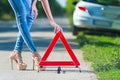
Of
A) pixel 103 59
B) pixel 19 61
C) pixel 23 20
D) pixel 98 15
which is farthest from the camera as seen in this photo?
pixel 98 15

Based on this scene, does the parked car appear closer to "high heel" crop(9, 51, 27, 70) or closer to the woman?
the woman

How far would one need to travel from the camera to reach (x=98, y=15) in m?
19.0

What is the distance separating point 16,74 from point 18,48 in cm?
79

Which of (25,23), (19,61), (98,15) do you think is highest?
(25,23)

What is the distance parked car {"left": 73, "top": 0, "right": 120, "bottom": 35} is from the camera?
18938 millimetres

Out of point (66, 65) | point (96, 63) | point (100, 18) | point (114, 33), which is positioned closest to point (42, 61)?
point (66, 65)

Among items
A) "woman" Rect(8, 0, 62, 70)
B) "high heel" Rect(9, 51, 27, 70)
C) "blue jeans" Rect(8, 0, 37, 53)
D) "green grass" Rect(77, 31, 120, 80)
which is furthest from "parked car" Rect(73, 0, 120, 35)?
"blue jeans" Rect(8, 0, 37, 53)

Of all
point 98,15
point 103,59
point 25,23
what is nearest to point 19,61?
point 25,23

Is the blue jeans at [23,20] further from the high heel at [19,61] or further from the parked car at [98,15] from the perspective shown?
the parked car at [98,15]

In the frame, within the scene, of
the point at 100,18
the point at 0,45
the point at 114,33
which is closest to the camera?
the point at 0,45

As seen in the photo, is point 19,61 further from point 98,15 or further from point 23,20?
point 98,15

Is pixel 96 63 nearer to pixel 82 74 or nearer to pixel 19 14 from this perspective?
pixel 82 74

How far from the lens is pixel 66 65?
10.4 metres

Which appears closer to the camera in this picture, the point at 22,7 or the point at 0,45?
the point at 22,7
